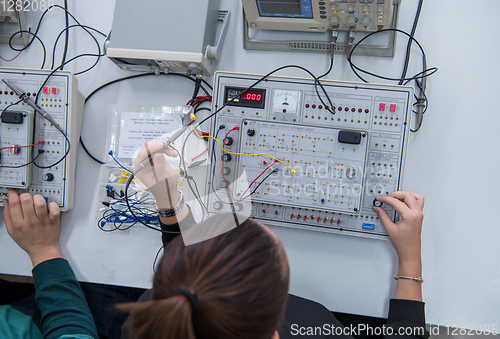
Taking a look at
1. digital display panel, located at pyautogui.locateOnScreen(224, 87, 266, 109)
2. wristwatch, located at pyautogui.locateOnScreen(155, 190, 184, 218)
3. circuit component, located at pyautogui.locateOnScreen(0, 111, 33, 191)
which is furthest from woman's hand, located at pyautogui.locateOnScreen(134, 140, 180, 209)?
circuit component, located at pyautogui.locateOnScreen(0, 111, 33, 191)

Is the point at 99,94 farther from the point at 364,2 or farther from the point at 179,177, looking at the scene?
the point at 364,2

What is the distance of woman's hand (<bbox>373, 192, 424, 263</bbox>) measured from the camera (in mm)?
1174

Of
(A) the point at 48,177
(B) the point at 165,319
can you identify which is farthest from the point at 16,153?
(B) the point at 165,319

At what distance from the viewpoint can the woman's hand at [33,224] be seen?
1.32m

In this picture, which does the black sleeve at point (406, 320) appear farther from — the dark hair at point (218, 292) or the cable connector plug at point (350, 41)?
the cable connector plug at point (350, 41)

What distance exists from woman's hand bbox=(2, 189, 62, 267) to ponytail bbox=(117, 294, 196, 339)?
3.25ft

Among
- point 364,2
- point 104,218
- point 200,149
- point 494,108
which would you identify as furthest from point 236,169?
point 494,108

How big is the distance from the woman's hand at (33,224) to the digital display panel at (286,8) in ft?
3.97

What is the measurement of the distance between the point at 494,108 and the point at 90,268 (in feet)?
6.23

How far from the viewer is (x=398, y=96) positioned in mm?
1208

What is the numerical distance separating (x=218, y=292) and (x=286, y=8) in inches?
43.5

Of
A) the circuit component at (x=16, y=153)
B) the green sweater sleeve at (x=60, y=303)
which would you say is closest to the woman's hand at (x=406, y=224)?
the green sweater sleeve at (x=60, y=303)

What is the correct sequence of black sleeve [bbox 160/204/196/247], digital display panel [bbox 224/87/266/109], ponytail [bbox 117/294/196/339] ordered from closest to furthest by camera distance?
ponytail [bbox 117/294/196/339] < black sleeve [bbox 160/204/196/247] < digital display panel [bbox 224/87/266/109]

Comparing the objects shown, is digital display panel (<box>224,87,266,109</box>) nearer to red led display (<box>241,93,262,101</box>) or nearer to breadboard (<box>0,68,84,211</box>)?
red led display (<box>241,93,262,101</box>)
